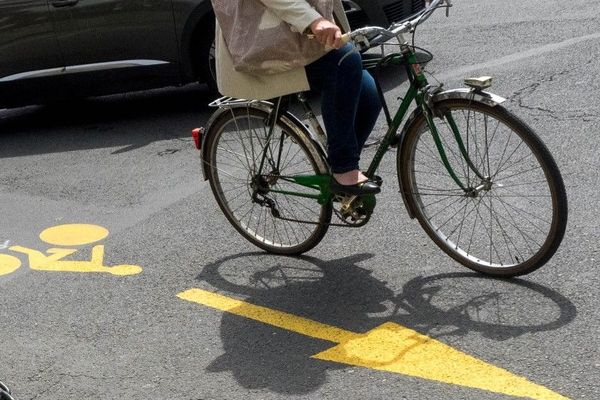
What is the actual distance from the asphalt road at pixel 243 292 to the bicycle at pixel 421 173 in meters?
0.15

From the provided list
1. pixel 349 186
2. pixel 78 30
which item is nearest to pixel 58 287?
pixel 349 186

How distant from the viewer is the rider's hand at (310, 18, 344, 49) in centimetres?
438

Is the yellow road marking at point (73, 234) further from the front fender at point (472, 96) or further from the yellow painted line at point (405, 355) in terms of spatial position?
the front fender at point (472, 96)

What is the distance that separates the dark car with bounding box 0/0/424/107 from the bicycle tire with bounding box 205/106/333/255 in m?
3.04

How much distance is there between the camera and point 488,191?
4828mm

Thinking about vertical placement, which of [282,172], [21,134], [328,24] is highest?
[328,24]

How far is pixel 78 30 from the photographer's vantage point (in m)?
8.42

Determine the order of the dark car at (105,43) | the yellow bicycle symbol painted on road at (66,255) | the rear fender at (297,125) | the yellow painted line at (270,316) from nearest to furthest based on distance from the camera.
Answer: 1. the yellow painted line at (270,316)
2. the rear fender at (297,125)
3. the yellow bicycle symbol painted on road at (66,255)
4. the dark car at (105,43)

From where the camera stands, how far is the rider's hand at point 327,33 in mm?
4375

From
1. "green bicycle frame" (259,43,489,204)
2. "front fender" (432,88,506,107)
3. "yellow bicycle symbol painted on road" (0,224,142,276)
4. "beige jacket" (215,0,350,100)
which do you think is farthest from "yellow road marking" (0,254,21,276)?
"front fender" (432,88,506,107)

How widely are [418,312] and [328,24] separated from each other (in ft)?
4.15

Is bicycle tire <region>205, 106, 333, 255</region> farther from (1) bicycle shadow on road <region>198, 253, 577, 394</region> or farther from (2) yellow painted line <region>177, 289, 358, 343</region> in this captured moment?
(2) yellow painted line <region>177, 289, 358, 343</region>

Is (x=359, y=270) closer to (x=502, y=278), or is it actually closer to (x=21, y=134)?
(x=502, y=278)

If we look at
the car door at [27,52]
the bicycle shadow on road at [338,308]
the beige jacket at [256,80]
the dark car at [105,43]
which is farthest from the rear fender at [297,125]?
the car door at [27,52]
